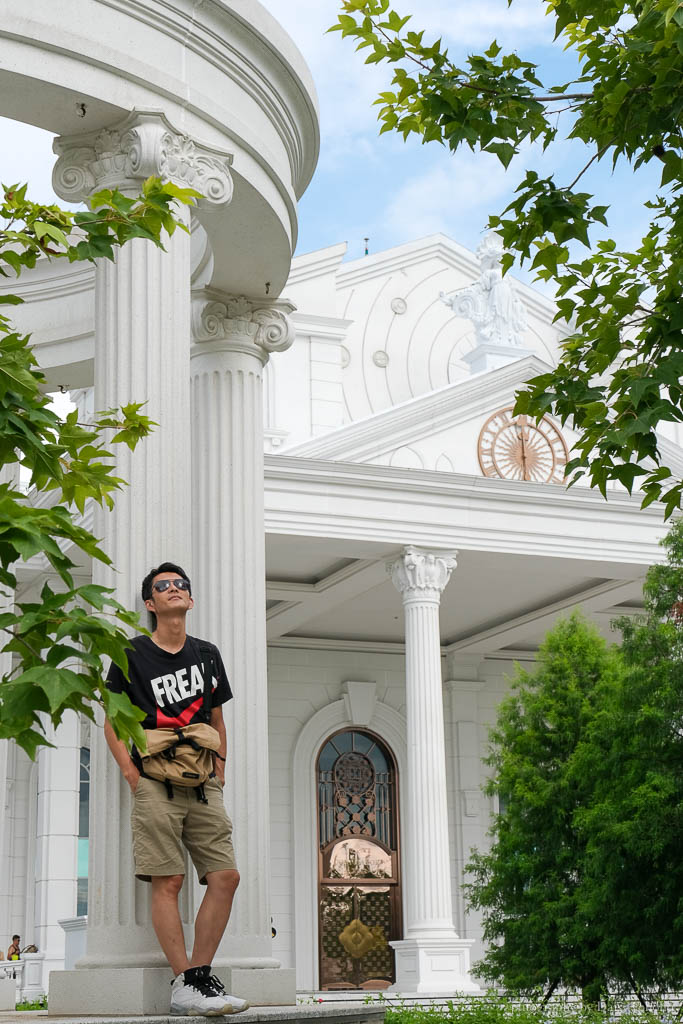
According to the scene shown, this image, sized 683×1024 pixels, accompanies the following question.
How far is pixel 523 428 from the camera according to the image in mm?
23484

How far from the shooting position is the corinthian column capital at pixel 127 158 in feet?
24.3

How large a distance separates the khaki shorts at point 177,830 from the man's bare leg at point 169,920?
59 mm

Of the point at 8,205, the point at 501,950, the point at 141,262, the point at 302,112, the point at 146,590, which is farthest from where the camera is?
the point at 501,950

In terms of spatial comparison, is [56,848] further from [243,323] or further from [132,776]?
[132,776]

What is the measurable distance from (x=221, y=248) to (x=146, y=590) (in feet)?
9.51

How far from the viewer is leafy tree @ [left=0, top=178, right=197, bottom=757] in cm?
393

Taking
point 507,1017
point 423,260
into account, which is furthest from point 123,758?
point 423,260

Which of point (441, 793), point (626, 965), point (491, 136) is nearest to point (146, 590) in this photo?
point (491, 136)

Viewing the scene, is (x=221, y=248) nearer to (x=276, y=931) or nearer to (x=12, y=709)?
(x=12, y=709)

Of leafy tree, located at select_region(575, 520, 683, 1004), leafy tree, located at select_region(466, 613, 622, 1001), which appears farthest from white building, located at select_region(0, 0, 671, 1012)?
leafy tree, located at select_region(575, 520, 683, 1004)

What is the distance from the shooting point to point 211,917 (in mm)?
6457

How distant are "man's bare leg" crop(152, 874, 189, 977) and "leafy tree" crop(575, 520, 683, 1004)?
25.2 feet

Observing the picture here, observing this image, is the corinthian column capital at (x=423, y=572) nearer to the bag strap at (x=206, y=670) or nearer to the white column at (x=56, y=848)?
the white column at (x=56, y=848)

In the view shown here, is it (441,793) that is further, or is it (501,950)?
(441,793)
